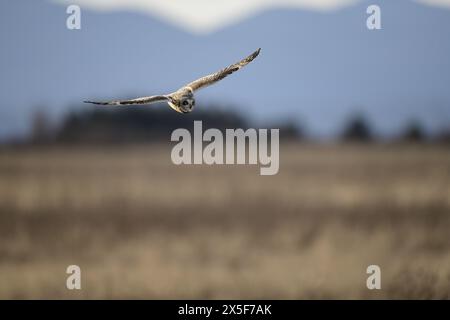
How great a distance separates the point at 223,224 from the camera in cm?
2462

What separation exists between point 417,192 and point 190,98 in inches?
762

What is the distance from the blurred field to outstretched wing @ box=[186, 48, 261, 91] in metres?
8.88

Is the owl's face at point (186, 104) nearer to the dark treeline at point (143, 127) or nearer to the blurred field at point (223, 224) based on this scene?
the blurred field at point (223, 224)

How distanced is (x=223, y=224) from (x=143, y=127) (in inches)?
433

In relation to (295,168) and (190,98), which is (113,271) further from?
(190,98)

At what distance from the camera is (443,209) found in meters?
22.5

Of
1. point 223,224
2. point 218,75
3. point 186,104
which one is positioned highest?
point 218,75

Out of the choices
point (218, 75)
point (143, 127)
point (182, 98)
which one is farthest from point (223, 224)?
point (182, 98)

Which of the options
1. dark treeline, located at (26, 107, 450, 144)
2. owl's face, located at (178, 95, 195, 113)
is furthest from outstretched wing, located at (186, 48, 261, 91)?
dark treeline, located at (26, 107, 450, 144)

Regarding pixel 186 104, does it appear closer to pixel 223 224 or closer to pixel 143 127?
pixel 223 224

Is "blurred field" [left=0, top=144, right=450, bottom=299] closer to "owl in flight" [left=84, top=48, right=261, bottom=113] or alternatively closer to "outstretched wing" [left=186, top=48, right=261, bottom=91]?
"outstretched wing" [left=186, top=48, right=261, bottom=91]

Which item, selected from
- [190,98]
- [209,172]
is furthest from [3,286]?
[190,98]

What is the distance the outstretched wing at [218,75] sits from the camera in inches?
215

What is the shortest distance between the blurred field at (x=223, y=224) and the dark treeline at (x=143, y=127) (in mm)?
1700
